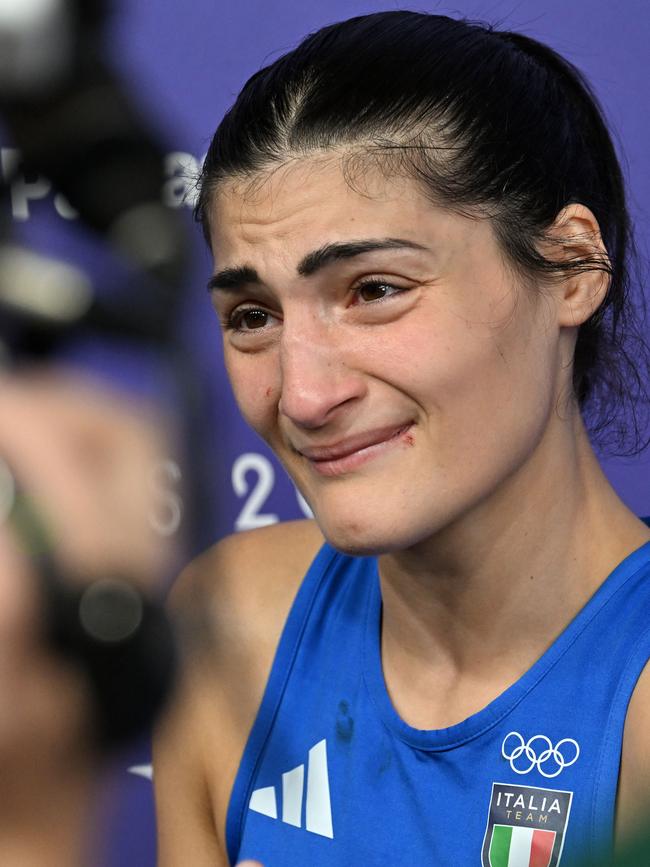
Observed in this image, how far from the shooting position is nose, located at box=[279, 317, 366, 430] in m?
0.86

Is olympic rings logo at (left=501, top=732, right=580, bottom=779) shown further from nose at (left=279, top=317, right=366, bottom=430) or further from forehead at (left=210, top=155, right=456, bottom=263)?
forehead at (left=210, top=155, right=456, bottom=263)

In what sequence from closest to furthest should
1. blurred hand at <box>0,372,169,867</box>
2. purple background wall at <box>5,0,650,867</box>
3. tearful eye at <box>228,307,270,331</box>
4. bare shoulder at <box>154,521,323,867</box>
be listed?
blurred hand at <box>0,372,169,867</box>, tearful eye at <box>228,307,270,331</box>, bare shoulder at <box>154,521,323,867</box>, purple background wall at <box>5,0,650,867</box>

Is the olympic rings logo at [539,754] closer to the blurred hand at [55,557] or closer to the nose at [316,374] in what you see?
the nose at [316,374]

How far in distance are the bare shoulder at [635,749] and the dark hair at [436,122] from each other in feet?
1.12

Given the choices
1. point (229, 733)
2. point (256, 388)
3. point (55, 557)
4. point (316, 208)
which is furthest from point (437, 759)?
point (55, 557)

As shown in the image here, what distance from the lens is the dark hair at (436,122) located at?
0.91m

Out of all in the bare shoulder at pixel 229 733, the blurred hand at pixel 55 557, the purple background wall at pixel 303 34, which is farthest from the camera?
the purple background wall at pixel 303 34

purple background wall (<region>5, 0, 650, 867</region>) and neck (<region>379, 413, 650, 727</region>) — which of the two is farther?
purple background wall (<region>5, 0, 650, 867</region>)

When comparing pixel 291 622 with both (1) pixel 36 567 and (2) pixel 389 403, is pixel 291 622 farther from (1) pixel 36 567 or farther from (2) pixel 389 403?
(1) pixel 36 567

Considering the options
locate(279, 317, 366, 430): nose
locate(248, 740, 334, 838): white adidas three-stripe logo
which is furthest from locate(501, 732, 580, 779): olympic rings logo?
locate(279, 317, 366, 430): nose

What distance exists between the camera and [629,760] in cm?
88

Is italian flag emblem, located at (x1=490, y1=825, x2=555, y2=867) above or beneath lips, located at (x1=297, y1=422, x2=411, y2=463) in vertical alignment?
beneath

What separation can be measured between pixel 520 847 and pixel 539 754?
0.24 ft

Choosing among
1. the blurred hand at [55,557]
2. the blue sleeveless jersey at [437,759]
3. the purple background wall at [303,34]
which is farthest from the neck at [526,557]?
the blurred hand at [55,557]
